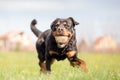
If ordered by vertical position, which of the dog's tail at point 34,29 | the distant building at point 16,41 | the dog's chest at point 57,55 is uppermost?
the dog's chest at point 57,55

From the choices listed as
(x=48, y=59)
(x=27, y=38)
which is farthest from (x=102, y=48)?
(x=48, y=59)

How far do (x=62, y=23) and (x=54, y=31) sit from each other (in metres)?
0.26

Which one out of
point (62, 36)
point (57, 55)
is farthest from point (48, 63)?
point (62, 36)

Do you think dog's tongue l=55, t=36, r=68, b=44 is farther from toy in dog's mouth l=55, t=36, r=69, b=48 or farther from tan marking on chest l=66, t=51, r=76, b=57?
tan marking on chest l=66, t=51, r=76, b=57

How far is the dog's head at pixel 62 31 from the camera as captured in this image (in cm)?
1070

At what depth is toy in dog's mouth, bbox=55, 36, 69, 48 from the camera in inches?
425

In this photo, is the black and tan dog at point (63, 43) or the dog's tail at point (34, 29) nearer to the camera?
the black and tan dog at point (63, 43)

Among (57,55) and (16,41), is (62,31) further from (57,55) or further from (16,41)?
(16,41)

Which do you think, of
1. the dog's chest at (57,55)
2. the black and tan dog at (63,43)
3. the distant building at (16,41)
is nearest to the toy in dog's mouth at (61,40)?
the black and tan dog at (63,43)

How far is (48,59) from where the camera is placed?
11547mm

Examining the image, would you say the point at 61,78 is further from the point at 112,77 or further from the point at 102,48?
the point at 102,48

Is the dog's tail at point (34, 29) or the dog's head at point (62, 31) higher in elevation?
the dog's head at point (62, 31)

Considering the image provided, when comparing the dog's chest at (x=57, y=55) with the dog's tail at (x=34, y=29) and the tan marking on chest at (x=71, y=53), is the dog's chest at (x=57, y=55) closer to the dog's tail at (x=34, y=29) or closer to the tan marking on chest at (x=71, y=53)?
the tan marking on chest at (x=71, y=53)

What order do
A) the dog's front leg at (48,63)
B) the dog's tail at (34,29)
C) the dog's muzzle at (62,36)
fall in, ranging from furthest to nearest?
1. the dog's tail at (34,29)
2. the dog's front leg at (48,63)
3. the dog's muzzle at (62,36)
